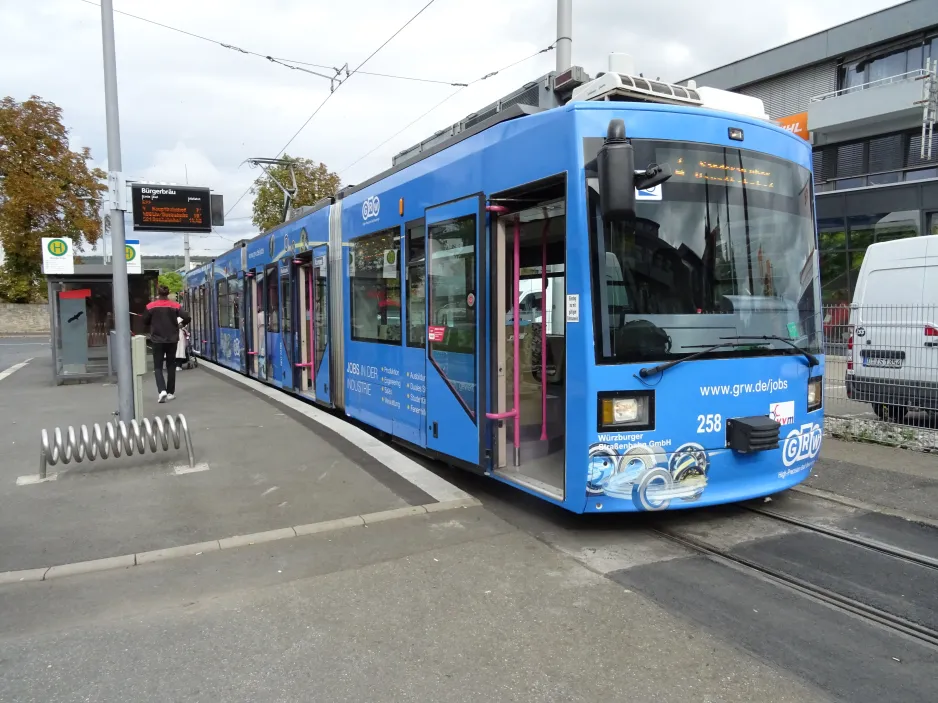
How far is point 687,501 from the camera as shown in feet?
15.7

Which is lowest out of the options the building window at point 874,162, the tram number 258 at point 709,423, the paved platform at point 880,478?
the paved platform at point 880,478

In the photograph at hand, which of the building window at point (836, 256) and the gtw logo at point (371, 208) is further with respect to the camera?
the building window at point (836, 256)

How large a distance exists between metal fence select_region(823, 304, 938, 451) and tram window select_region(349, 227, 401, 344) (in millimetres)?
4895

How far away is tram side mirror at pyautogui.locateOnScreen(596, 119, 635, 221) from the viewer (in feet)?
13.6

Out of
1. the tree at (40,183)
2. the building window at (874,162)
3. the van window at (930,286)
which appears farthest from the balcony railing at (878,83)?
the tree at (40,183)

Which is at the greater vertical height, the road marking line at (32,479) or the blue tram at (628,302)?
the blue tram at (628,302)

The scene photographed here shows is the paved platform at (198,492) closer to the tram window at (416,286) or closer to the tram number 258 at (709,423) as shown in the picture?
the tram window at (416,286)

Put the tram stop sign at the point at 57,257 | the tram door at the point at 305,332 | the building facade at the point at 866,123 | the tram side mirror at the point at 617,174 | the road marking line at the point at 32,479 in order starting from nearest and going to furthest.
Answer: the tram side mirror at the point at 617,174, the road marking line at the point at 32,479, the tram door at the point at 305,332, the tram stop sign at the point at 57,257, the building facade at the point at 866,123

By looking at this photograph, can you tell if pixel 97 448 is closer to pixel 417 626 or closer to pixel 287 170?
pixel 417 626

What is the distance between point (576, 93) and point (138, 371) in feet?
19.2

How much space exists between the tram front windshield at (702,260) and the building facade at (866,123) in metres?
16.1

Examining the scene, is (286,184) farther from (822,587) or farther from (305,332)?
(822,587)

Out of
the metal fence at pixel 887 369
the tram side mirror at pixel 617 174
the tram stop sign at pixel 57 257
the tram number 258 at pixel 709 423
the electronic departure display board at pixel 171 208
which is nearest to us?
the tram side mirror at pixel 617 174

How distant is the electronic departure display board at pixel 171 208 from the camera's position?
11.2 m
